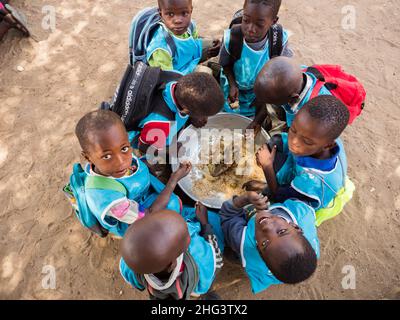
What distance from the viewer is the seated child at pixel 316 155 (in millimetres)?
1976

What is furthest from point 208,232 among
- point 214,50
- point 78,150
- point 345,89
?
point 214,50

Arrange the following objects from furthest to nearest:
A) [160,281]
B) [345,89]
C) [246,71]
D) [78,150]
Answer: [78,150], [246,71], [345,89], [160,281]

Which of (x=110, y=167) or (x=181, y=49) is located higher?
(x=181, y=49)

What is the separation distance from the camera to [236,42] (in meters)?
2.76

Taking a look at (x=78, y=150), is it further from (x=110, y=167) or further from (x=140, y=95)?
(x=110, y=167)

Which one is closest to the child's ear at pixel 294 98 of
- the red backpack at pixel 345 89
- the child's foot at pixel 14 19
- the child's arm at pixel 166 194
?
the red backpack at pixel 345 89

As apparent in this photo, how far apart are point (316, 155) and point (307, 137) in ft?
0.69

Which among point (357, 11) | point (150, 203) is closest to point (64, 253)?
point (150, 203)

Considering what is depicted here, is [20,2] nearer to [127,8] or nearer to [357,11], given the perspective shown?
[127,8]

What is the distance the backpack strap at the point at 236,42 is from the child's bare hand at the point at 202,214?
1.33 metres

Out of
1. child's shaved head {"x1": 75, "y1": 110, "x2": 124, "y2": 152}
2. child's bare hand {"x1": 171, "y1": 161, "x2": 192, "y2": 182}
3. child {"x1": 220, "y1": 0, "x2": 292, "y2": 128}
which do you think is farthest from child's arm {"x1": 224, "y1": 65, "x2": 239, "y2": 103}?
child's shaved head {"x1": 75, "y1": 110, "x2": 124, "y2": 152}

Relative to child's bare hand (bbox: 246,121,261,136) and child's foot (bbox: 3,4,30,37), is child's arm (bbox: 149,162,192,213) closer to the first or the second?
child's bare hand (bbox: 246,121,261,136)

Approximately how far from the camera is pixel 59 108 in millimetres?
3330
